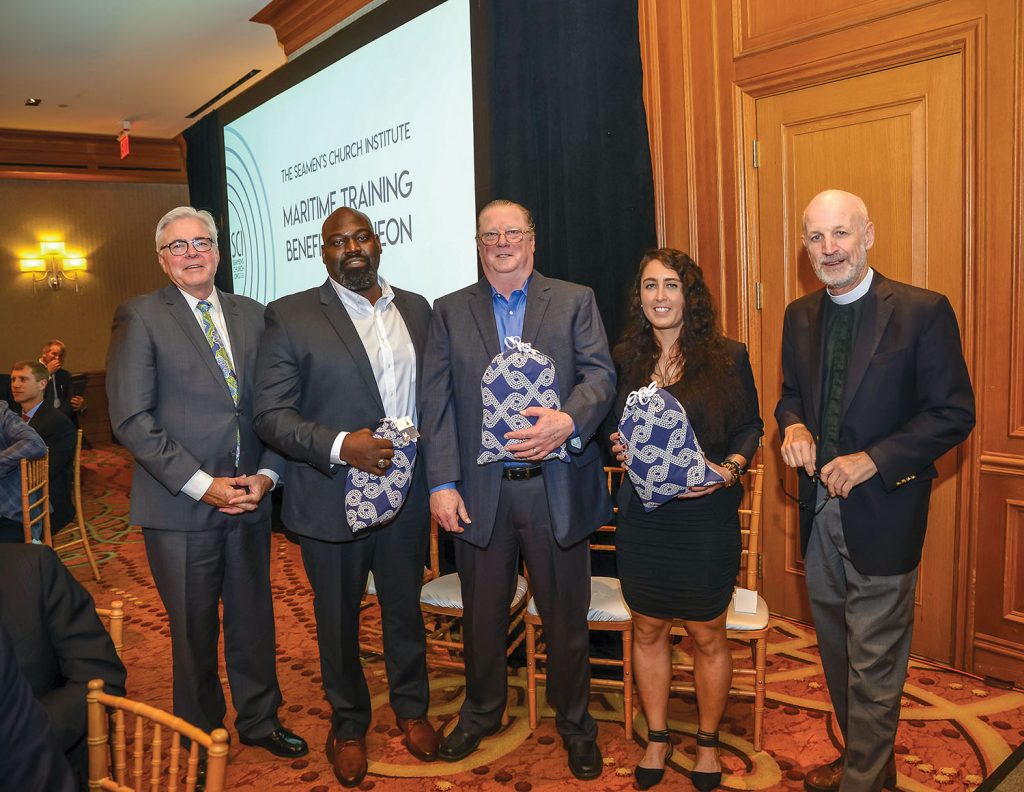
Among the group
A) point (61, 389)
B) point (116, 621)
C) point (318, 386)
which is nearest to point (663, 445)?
point (318, 386)

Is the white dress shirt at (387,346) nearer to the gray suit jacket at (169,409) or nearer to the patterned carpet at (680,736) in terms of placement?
the gray suit jacket at (169,409)

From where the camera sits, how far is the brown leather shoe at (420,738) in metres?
2.73

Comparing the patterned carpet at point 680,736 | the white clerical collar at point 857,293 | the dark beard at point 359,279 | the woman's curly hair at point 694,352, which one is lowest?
the patterned carpet at point 680,736

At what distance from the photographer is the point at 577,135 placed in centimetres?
361

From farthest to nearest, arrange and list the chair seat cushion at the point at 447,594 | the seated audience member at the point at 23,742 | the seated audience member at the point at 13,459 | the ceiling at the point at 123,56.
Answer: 1. the ceiling at the point at 123,56
2. the seated audience member at the point at 13,459
3. the chair seat cushion at the point at 447,594
4. the seated audience member at the point at 23,742

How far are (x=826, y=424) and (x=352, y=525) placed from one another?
4.42 feet

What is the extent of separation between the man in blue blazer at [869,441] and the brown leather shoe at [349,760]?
4.59 feet

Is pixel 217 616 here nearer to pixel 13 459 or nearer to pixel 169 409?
pixel 169 409

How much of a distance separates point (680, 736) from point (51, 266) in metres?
10.7

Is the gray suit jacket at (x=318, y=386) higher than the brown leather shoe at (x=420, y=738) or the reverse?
higher

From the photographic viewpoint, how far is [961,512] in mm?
3168

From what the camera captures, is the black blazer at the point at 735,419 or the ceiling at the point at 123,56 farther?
the ceiling at the point at 123,56

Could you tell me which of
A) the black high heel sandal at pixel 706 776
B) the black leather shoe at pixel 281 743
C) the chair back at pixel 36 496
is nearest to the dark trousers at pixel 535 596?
the black high heel sandal at pixel 706 776

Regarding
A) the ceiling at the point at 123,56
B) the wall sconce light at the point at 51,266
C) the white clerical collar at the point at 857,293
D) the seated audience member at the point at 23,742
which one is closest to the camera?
the seated audience member at the point at 23,742
